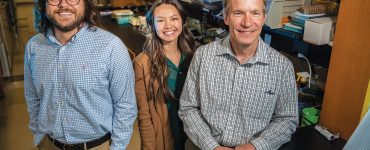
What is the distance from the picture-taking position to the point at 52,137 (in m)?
1.46

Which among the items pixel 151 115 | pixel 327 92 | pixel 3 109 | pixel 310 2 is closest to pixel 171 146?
pixel 151 115

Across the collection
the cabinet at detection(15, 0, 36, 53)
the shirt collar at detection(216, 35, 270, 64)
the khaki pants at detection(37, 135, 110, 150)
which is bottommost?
the cabinet at detection(15, 0, 36, 53)

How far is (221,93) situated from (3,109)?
288 cm

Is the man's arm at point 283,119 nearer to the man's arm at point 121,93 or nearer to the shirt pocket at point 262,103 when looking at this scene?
the shirt pocket at point 262,103

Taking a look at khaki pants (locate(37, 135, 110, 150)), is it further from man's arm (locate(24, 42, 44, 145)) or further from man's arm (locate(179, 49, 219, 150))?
man's arm (locate(179, 49, 219, 150))

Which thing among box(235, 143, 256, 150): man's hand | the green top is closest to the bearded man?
the green top

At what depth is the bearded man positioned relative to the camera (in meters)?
1.31

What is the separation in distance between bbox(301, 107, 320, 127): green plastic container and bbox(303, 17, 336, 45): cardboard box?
0.32 m

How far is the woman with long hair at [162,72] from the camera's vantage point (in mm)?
1535

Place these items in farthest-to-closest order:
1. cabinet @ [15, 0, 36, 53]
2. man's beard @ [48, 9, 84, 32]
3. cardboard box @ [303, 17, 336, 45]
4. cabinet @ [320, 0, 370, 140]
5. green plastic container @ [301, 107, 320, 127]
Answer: cabinet @ [15, 0, 36, 53]
green plastic container @ [301, 107, 320, 127]
cardboard box @ [303, 17, 336, 45]
man's beard @ [48, 9, 84, 32]
cabinet @ [320, 0, 370, 140]

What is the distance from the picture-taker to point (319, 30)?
1.38 m

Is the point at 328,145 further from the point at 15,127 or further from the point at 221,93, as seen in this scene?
the point at 15,127

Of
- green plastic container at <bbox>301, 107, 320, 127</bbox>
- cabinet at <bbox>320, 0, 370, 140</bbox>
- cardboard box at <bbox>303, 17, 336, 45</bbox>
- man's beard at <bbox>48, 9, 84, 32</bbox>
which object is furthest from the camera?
green plastic container at <bbox>301, 107, 320, 127</bbox>

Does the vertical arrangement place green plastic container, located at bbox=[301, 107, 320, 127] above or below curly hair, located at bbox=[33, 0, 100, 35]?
below
